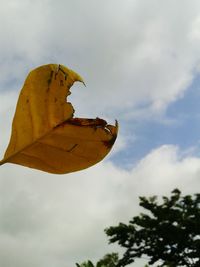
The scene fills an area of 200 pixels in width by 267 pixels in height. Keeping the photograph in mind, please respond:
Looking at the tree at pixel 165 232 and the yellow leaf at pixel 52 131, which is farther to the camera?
the tree at pixel 165 232

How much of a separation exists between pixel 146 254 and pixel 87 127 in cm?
2609

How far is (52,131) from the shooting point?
0.64 m

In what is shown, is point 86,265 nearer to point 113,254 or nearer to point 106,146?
point 106,146

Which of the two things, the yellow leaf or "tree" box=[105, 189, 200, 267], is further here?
"tree" box=[105, 189, 200, 267]

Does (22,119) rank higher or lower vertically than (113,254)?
lower

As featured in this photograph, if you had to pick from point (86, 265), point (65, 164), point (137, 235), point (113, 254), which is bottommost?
point (65, 164)

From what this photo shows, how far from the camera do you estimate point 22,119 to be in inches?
24.9

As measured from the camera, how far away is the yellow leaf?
609 millimetres

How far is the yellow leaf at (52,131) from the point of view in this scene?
61 cm

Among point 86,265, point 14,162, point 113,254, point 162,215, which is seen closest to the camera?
point 14,162

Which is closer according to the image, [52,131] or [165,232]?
[52,131]

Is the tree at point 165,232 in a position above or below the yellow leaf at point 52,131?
above

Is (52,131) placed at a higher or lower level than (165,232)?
lower

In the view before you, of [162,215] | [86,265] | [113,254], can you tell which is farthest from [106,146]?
[162,215]
